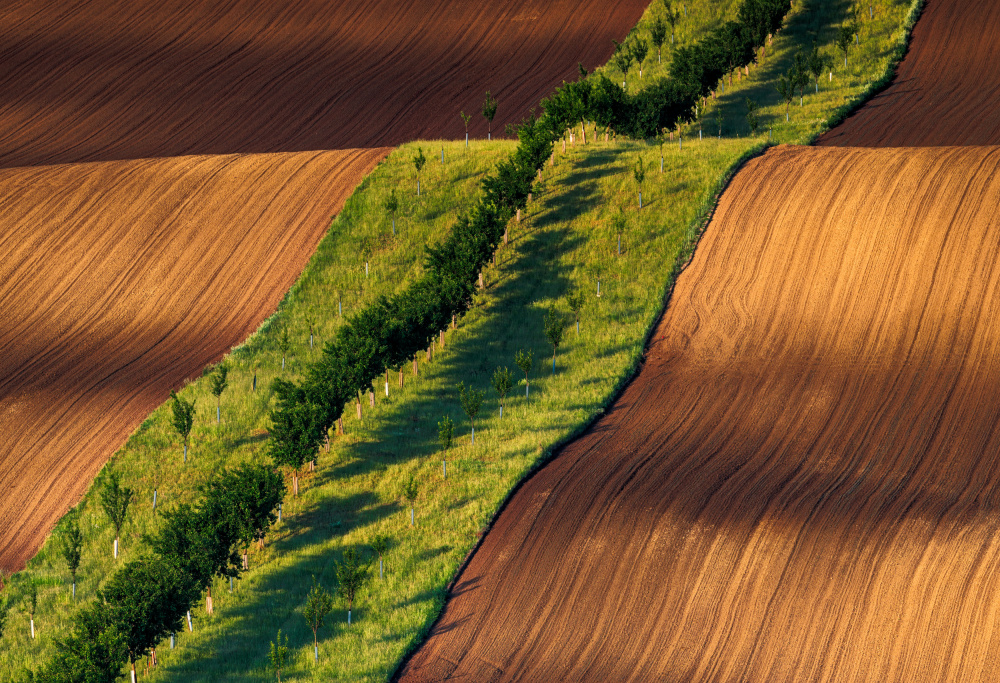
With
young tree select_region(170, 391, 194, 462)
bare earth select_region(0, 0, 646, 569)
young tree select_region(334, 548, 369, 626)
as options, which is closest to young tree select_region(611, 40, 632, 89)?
bare earth select_region(0, 0, 646, 569)

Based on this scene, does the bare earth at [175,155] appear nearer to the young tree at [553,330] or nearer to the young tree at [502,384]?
the young tree at [502,384]

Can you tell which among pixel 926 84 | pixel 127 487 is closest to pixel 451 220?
pixel 127 487

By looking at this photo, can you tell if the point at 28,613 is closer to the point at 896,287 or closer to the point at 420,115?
the point at 896,287

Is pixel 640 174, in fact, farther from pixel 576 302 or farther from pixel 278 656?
pixel 278 656

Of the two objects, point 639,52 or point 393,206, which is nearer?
point 393,206

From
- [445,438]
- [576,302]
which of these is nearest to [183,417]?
[445,438]

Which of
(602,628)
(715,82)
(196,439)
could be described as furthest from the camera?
(715,82)

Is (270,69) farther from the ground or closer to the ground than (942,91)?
farther from the ground
